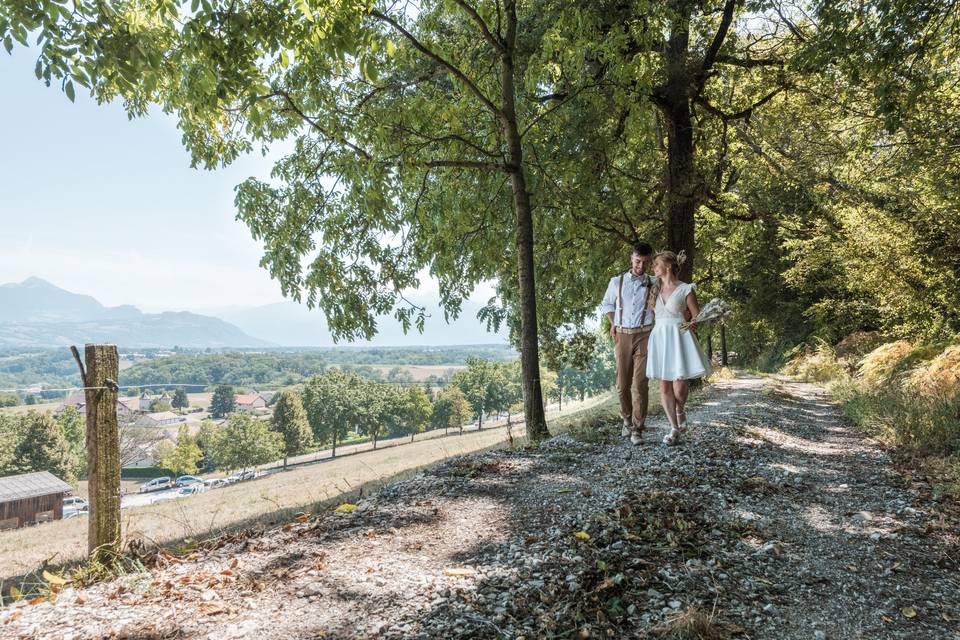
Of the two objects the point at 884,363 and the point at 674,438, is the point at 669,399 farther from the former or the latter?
the point at 884,363

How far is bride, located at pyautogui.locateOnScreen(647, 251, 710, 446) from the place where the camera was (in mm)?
6766

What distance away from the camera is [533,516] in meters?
4.88

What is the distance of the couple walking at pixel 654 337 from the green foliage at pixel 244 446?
6253cm

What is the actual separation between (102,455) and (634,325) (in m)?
6.06

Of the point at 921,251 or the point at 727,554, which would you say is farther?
the point at 921,251

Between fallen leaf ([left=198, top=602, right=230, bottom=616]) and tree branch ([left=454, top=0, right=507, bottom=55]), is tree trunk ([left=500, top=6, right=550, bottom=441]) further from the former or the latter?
fallen leaf ([left=198, top=602, right=230, bottom=616])

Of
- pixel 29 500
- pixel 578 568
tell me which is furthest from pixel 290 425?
pixel 578 568

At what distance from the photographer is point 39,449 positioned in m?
46.5

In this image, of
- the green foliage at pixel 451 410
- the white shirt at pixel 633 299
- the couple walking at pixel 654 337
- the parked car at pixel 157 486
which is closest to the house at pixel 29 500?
the parked car at pixel 157 486

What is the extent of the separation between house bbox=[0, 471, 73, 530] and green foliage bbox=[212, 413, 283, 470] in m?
29.2

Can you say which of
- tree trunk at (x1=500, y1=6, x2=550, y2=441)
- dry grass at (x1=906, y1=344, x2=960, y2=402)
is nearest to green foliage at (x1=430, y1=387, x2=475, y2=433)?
dry grass at (x1=906, y1=344, x2=960, y2=402)

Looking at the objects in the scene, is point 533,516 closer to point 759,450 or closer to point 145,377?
point 759,450

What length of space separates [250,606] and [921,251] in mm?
13915

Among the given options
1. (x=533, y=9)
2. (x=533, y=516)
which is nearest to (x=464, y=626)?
(x=533, y=516)
